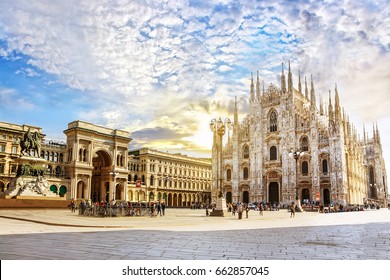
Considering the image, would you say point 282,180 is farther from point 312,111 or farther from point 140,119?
point 140,119

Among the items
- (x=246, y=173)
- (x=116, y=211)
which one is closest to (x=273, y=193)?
(x=246, y=173)

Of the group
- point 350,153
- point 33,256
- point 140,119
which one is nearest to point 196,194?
point 350,153

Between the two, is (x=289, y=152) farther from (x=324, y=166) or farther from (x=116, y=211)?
(x=116, y=211)

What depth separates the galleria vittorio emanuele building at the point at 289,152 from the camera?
5009 cm

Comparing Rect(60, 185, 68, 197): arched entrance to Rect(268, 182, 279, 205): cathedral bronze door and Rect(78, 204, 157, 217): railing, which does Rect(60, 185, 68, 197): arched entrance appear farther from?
Rect(268, 182, 279, 205): cathedral bronze door

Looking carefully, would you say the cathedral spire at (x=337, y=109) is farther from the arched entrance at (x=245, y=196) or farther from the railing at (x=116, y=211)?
the railing at (x=116, y=211)

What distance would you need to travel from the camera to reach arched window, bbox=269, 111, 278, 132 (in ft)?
189

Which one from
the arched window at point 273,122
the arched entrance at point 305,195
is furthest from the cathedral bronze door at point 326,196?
the arched window at point 273,122

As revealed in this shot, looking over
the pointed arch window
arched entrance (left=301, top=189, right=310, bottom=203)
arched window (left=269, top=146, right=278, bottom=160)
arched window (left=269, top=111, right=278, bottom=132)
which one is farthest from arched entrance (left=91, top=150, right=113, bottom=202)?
the pointed arch window

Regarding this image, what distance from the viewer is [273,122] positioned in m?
58.2

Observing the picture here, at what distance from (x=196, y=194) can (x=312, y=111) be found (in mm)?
36454

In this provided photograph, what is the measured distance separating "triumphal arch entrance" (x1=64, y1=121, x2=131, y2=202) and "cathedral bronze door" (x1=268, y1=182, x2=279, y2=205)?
24.6 m

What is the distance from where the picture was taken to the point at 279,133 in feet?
184
